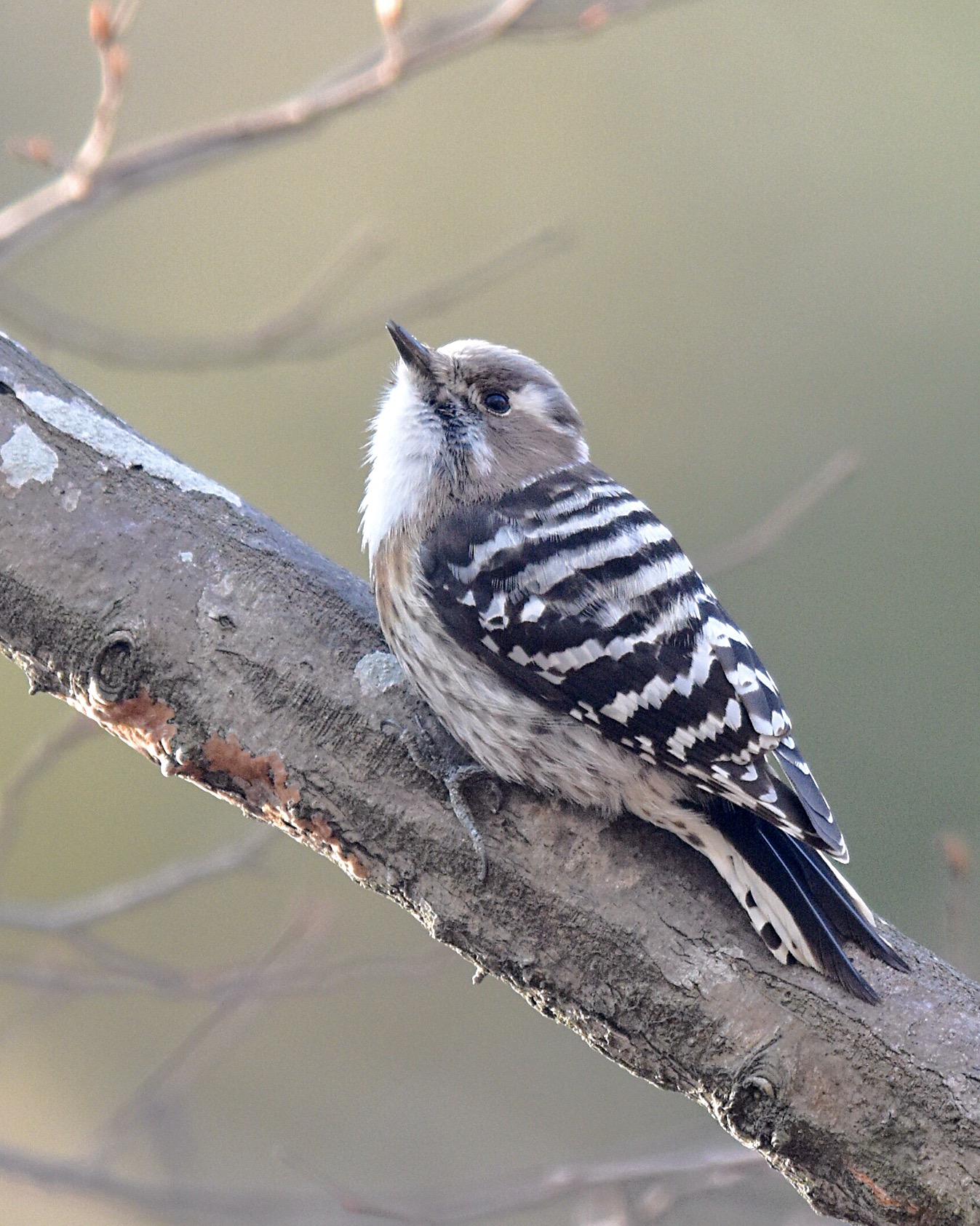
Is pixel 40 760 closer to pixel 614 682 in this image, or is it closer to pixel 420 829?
pixel 420 829

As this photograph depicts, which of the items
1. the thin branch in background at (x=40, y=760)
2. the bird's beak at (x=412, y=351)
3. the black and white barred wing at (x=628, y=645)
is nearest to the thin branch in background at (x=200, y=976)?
the thin branch in background at (x=40, y=760)

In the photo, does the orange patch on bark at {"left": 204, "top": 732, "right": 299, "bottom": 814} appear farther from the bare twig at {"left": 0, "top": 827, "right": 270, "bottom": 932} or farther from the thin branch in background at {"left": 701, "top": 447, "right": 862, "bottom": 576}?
the thin branch in background at {"left": 701, "top": 447, "right": 862, "bottom": 576}

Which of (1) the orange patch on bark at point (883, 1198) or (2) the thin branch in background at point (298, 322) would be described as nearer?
(1) the orange patch on bark at point (883, 1198)

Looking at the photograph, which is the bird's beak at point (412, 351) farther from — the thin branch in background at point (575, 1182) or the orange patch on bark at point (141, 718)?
the thin branch in background at point (575, 1182)

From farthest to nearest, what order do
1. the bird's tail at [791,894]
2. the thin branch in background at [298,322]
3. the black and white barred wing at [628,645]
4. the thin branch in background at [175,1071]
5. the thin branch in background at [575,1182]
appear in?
the thin branch in background at [298,322] → the thin branch in background at [175,1071] → the thin branch in background at [575,1182] → the black and white barred wing at [628,645] → the bird's tail at [791,894]

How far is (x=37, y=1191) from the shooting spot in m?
2.59

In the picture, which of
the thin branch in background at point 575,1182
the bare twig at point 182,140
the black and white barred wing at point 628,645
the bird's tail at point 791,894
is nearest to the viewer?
the bird's tail at point 791,894

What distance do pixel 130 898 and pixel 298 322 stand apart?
1.32 meters

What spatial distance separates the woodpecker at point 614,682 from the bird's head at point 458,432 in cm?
2

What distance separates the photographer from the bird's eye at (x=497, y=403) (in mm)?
2740

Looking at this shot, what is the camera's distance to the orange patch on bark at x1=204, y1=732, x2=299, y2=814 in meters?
1.97

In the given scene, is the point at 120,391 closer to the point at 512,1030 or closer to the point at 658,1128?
the point at 512,1030

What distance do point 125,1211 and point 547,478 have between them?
163 centimetres

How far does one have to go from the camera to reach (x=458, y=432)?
2633 millimetres
